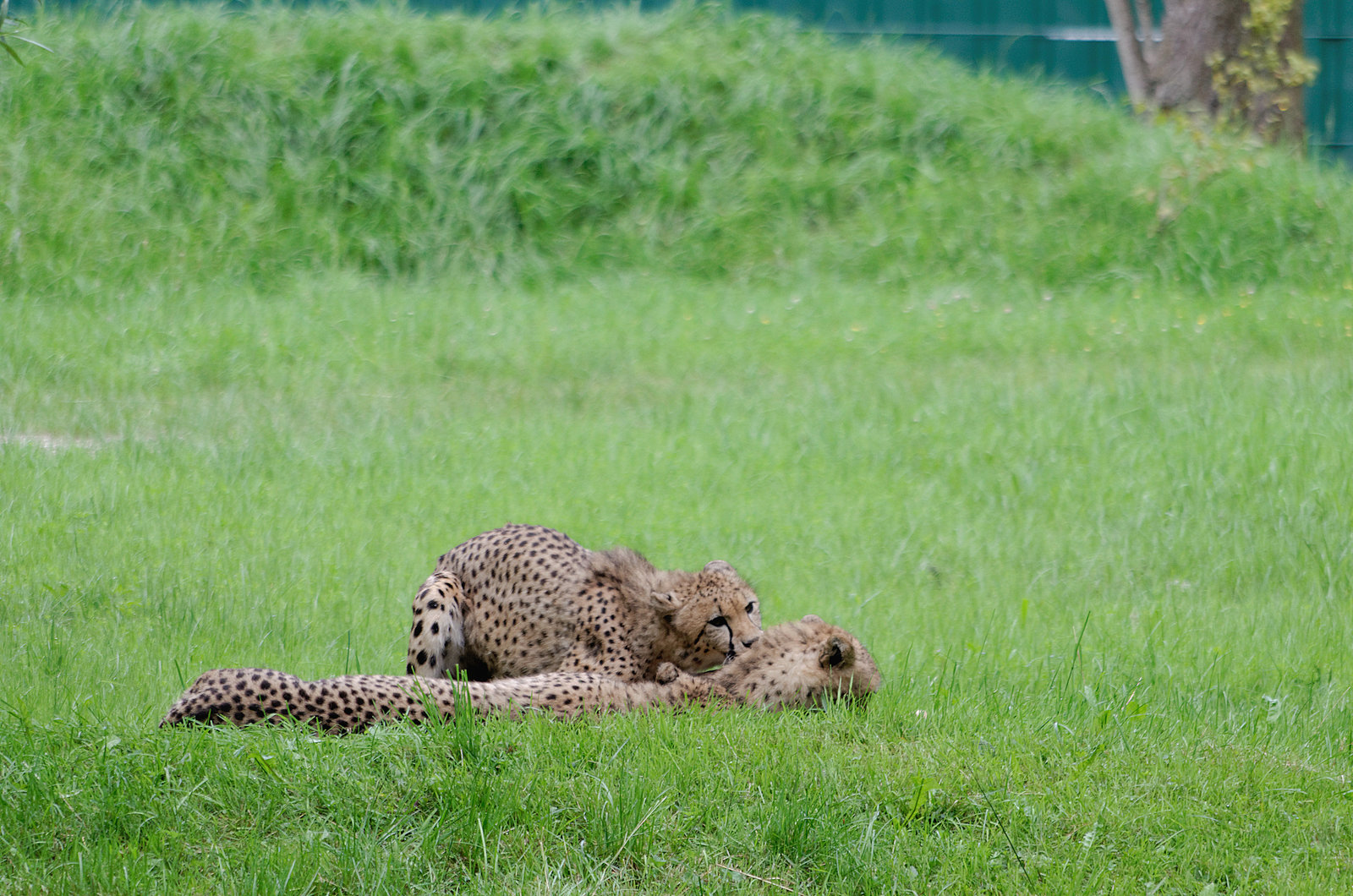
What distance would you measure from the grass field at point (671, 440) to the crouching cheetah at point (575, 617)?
1.37 feet

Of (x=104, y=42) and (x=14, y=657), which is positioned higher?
(x=104, y=42)

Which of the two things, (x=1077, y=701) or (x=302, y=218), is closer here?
(x=1077, y=701)

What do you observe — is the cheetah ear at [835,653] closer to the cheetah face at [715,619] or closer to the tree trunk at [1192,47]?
the cheetah face at [715,619]

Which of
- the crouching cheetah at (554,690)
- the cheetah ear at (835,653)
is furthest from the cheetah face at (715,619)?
the cheetah ear at (835,653)

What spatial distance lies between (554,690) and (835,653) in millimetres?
892

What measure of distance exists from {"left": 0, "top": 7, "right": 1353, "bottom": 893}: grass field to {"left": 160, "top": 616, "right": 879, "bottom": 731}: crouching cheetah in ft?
0.46

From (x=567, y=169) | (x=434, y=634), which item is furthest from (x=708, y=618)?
(x=567, y=169)

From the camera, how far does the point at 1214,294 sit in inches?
468

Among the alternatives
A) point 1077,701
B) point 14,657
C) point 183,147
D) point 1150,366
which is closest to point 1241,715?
point 1077,701

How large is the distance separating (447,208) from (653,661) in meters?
8.11

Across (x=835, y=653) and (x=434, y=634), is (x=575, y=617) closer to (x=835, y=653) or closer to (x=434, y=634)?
(x=434, y=634)

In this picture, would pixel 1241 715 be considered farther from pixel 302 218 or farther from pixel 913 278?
pixel 302 218

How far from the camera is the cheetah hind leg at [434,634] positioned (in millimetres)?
4969

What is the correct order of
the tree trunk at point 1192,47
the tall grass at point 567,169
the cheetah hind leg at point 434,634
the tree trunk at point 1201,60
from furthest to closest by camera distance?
the tree trunk at point 1192,47 < the tree trunk at point 1201,60 < the tall grass at point 567,169 < the cheetah hind leg at point 434,634
